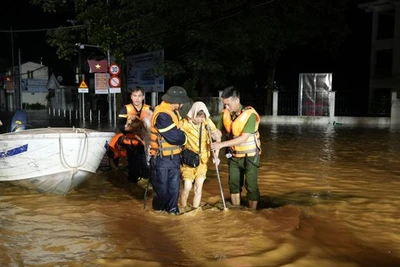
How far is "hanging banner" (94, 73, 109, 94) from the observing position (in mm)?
22500

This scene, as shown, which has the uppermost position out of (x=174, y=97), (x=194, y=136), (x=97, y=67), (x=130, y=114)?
(x=97, y=67)

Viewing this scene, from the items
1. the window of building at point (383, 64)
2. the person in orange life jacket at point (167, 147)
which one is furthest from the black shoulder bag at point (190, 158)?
the window of building at point (383, 64)

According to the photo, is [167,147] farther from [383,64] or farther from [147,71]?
[383,64]

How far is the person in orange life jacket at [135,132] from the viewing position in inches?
294

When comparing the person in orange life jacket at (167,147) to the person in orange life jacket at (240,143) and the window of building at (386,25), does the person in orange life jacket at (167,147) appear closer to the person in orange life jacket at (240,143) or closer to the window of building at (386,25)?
the person in orange life jacket at (240,143)

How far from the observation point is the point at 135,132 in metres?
A: 7.53

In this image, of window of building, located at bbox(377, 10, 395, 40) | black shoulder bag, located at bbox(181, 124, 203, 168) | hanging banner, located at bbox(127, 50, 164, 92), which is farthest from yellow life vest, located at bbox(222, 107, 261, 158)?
window of building, located at bbox(377, 10, 395, 40)

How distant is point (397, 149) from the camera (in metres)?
13.1

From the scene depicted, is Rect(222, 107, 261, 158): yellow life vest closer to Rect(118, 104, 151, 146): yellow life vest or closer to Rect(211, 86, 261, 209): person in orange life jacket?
Rect(211, 86, 261, 209): person in orange life jacket

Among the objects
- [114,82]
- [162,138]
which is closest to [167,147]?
[162,138]

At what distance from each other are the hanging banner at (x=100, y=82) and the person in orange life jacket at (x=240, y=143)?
1729cm

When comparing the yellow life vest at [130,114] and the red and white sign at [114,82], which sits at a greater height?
the red and white sign at [114,82]

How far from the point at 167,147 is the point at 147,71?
66.5ft

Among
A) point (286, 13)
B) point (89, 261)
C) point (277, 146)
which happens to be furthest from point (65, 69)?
point (89, 261)
